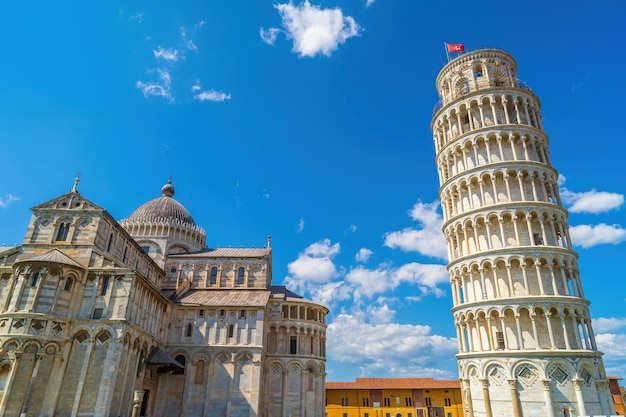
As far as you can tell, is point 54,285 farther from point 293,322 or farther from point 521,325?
point 521,325

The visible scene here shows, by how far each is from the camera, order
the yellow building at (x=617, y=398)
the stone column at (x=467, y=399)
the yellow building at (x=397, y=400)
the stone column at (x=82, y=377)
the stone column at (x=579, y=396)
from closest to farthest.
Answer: the stone column at (x=579, y=396), the stone column at (x=82, y=377), the stone column at (x=467, y=399), the yellow building at (x=617, y=398), the yellow building at (x=397, y=400)

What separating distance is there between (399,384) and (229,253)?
126ft

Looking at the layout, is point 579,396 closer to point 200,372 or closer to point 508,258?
point 508,258

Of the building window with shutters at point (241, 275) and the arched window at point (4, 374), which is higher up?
the building window with shutters at point (241, 275)

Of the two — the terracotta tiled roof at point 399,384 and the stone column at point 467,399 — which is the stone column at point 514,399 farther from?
the terracotta tiled roof at point 399,384

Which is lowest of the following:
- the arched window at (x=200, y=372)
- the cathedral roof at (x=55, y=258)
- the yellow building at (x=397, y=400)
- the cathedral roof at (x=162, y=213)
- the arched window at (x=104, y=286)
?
the yellow building at (x=397, y=400)

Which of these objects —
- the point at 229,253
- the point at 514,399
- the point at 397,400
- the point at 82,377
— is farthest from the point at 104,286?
the point at 397,400

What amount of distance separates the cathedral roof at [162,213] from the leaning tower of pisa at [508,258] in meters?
32.6

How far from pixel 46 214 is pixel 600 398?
1695 inches

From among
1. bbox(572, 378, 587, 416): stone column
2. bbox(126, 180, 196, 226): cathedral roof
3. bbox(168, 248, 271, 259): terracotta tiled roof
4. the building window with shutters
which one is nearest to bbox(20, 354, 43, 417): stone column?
bbox(168, 248, 271, 259): terracotta tiled roof

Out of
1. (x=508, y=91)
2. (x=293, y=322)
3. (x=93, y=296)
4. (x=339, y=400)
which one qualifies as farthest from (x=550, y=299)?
(x=339, y=400)

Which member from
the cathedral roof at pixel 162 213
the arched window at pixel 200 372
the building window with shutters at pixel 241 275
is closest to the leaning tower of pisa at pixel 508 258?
the arched window at pixel 200 372

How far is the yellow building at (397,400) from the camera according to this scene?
62438 mm

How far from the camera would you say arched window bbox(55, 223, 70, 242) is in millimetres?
31562
